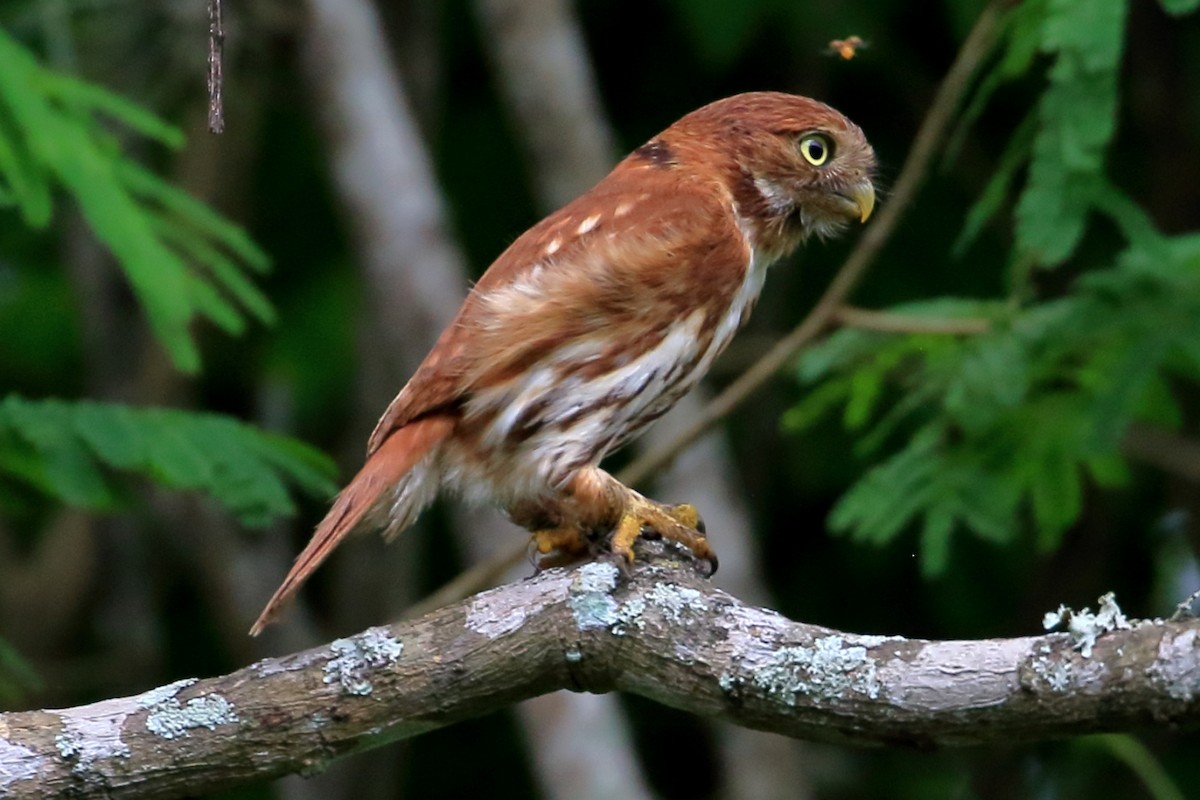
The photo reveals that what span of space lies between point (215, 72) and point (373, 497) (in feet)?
3.70

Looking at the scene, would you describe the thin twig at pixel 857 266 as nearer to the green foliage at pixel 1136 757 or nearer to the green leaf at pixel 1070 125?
the green leaf at pixel 1070 125

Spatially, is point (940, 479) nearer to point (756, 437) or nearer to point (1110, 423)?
point (1110, 423)

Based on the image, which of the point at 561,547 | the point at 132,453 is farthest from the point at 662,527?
the point at 132,453

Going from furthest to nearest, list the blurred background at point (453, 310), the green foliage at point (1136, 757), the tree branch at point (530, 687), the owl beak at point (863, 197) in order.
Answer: the blurred background at point (453, 310)
the green foliage at point (1136, 757)
the owl beak at point (863, 197)
the tree branch at point (530, 687)

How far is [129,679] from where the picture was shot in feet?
21.5

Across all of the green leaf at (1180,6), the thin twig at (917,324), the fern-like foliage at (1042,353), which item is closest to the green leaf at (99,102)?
the fern-like foliage at (1042,353)

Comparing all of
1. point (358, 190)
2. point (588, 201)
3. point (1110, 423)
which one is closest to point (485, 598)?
point (588, 201)

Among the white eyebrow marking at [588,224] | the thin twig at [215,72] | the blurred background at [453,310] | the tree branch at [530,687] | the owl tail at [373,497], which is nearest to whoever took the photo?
the thin twig at [215,72]

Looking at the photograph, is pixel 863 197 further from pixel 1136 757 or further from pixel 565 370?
pixel 1136 757

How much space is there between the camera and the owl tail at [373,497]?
321cm

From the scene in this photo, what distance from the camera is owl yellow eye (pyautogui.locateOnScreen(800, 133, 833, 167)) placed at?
410cm

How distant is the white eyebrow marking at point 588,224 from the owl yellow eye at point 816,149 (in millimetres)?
572

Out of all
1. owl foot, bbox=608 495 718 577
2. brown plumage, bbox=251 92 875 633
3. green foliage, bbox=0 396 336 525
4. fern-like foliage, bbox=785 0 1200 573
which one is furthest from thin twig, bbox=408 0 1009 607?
owl foot, bbox=608 495 718 577

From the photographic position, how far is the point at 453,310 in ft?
18.8
